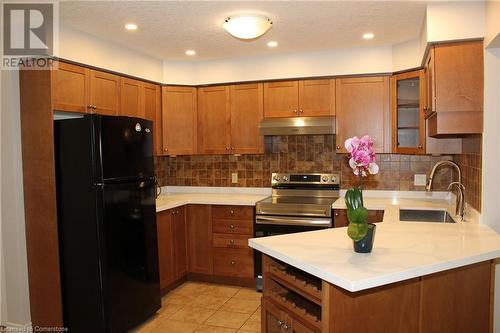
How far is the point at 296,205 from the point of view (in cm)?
379

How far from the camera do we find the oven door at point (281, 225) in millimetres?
3662

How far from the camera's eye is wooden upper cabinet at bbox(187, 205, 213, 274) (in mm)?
4082

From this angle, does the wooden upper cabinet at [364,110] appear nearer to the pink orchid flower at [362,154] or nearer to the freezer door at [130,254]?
the freezer door at [130,254]

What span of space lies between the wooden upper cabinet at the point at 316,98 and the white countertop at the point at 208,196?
3.38ft

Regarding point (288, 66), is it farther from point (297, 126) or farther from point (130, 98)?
point (130, 98)

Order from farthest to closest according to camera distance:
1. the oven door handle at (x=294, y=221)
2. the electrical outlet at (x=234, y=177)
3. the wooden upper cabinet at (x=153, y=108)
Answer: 1. the electrical outlet at (x=234, y=177)
2. the wooden upper cabinet at (x=153, y=108)
3. the oven door handle at (x=294, y=221)

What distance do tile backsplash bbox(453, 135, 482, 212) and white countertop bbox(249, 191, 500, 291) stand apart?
0.28 m

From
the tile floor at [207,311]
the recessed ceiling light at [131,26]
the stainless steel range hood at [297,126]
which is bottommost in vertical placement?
the tile floor at [207,311]

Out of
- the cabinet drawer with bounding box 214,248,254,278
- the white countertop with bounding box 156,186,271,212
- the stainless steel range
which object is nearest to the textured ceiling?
the stainless steel range

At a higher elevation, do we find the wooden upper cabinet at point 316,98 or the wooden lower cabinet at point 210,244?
the wooden upper cabinet at point 316,98

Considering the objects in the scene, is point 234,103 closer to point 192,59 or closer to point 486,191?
point 192,59

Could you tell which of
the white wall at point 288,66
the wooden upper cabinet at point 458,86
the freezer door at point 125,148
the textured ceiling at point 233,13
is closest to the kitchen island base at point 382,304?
the wooden upper cabinet at point 458,86

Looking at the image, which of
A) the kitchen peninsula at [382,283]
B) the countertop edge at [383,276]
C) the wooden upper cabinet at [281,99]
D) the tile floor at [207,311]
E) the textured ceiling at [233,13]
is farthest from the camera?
the wooden upper cabinet at [281,99]

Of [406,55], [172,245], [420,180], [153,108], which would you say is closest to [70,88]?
[153,108]
